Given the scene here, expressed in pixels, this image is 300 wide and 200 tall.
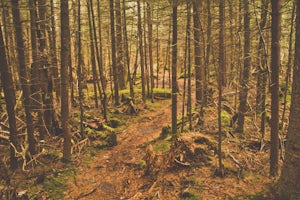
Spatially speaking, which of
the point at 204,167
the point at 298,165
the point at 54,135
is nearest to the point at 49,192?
the point at 54,135

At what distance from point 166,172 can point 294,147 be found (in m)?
4.02

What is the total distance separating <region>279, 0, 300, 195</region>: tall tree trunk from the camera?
514cm

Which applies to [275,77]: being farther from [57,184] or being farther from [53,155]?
[53,155]

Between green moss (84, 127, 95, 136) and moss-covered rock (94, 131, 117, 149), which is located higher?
green moss (84, 127, 95, 136)

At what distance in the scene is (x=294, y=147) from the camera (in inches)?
205

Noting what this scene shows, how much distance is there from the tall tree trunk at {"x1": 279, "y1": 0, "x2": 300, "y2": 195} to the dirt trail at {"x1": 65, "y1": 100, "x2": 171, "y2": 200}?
4.07m

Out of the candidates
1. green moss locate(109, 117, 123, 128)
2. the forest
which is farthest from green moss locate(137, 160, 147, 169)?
green moss locate(109, 117, 123, 128)

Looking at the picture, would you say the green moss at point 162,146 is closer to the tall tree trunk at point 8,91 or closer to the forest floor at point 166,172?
the forest floor at point 166,172

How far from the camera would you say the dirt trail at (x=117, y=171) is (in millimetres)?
8414

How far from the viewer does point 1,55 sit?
787cm

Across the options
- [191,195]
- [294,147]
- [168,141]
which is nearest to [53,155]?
[168,141]

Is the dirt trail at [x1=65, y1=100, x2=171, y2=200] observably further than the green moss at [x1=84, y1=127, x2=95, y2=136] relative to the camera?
No

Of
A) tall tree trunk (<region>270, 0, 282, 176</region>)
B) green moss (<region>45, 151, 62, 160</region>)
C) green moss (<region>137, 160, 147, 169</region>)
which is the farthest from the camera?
green moss (<region>45, 151, 62, 160</region>)

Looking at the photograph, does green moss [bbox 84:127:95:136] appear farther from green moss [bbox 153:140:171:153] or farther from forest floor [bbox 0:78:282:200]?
green moss [bbox 153:140:171:153]
